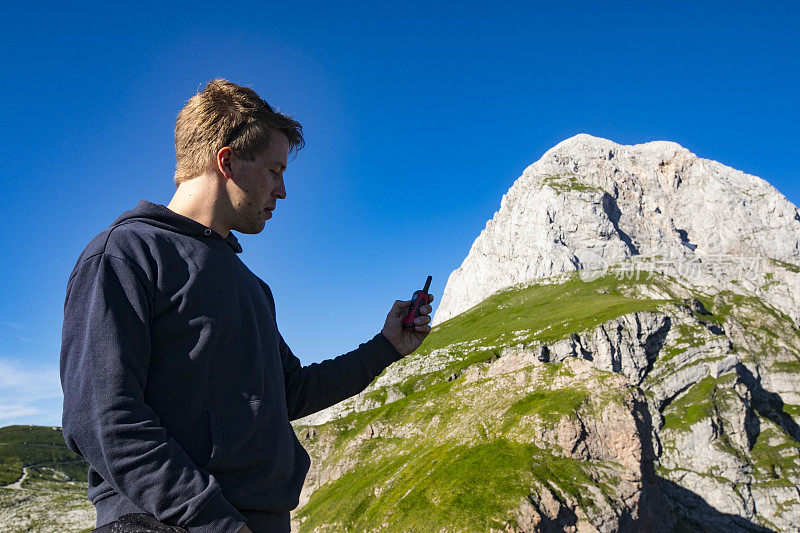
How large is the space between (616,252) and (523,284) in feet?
124

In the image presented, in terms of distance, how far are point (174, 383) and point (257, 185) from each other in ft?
4.90

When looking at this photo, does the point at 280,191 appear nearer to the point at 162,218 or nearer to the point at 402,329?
the point at 162,218

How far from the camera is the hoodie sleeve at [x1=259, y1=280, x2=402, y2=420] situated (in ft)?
15.1

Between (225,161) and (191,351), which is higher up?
(225,161)

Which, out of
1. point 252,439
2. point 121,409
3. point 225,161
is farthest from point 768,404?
point 121,409

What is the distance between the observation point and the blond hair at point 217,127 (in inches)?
137

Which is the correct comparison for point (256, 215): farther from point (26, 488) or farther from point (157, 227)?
point (26, 488)

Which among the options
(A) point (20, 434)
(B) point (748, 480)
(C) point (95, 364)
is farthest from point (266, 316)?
(A) point (20, 434)

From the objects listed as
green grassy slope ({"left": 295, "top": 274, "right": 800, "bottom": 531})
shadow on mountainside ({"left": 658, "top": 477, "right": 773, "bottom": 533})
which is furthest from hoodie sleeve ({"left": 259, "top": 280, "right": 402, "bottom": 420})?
shadow on mountainside ({"left": 658, "top": 477, "right": 773, "bottom": 533})

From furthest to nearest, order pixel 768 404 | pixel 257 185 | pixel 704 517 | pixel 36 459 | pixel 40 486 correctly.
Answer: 1. pixel 36 459
2. pixel 40 486
3. pixel 768 404
4. pixel 704 517
5. pixel 257 185

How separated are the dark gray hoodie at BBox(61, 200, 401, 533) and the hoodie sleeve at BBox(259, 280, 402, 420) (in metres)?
0.85

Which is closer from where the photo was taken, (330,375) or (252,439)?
(252,439)

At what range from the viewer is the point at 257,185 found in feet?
12.0

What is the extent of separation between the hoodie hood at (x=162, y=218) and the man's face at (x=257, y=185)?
35cm
